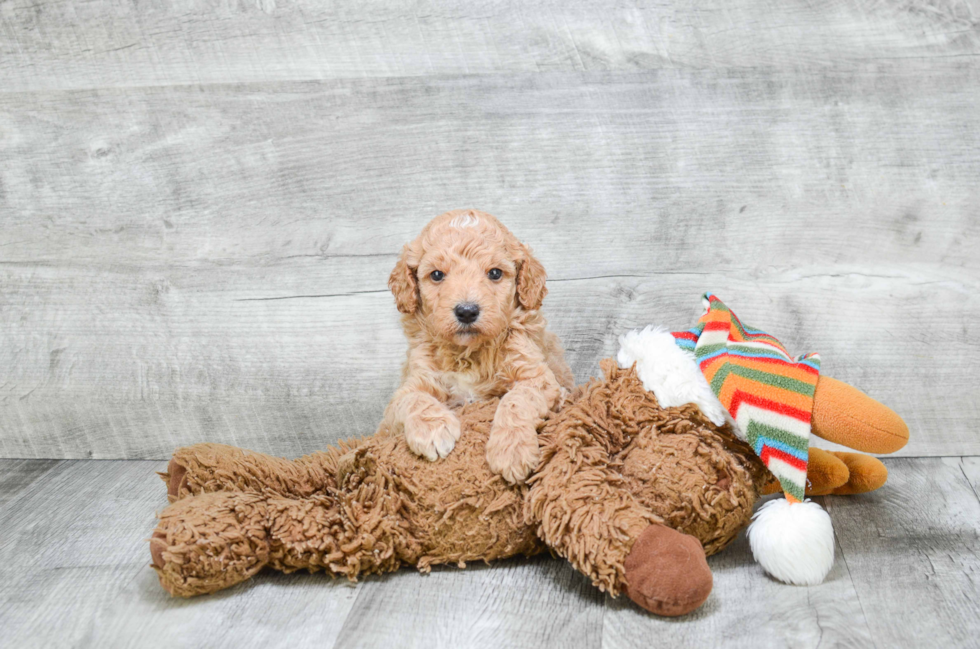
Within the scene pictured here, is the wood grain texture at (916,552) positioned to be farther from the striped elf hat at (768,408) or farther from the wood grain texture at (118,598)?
the wood grain texture at (118,598)

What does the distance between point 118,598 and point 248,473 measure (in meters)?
0.34

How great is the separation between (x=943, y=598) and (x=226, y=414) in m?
1.88

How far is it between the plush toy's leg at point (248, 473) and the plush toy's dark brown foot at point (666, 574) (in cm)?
69

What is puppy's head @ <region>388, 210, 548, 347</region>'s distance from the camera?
160cm

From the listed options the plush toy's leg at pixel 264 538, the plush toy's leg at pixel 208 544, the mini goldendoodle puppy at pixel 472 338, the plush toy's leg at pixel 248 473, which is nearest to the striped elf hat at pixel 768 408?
the mini goldendoodle puppy at pixel 472 338

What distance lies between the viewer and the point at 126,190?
Answer: 8.04 feet

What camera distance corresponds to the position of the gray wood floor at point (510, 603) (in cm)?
145

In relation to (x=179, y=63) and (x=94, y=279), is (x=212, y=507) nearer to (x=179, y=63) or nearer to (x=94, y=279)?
(x=94, y=279)

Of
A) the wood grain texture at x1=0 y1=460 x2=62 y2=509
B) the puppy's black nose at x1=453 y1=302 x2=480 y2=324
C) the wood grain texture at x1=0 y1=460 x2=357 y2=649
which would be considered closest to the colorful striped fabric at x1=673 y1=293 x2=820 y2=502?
the puppy's black nose at x1=453 y1=302 x2=480 y2=324

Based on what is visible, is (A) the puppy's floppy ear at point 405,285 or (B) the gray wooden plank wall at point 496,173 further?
(B) the gray wooden plank wall at point 496,173

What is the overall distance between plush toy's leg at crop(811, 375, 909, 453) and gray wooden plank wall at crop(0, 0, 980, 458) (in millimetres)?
751

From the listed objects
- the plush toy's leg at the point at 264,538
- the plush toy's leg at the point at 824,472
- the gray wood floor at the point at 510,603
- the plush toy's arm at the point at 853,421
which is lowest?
the plush toy's leg at the point at 824,472

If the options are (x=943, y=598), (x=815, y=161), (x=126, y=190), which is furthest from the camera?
(x=126, y=190)

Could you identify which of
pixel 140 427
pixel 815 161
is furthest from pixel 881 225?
pixel 140 427
